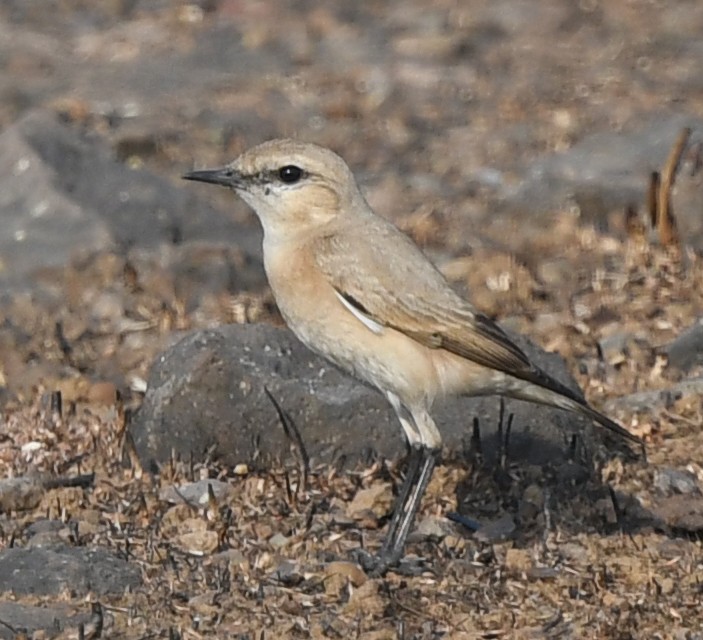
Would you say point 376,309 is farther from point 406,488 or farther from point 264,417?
point 264,417

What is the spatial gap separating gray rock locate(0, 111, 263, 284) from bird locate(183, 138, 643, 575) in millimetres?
3459

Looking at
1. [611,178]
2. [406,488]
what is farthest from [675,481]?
[611,178]

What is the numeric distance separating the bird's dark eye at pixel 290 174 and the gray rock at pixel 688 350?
9.10ft

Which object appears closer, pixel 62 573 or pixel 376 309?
pixel 62 573

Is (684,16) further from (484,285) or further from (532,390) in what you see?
(532,390)

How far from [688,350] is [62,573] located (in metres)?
4.01

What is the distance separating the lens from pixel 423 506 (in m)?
7.74

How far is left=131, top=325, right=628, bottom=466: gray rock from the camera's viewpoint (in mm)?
7867

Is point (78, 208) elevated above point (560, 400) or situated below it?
below

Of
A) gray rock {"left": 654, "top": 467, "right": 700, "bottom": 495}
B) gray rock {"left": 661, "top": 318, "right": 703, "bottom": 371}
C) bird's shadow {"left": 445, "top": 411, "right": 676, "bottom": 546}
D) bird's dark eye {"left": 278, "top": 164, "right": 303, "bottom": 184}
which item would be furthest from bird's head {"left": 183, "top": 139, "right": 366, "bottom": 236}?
gray rock {"left": 661, "top": 318, "right": 703, "bottom": 371}

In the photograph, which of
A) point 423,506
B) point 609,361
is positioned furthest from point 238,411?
point 609,361

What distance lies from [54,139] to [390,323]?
5.48 m

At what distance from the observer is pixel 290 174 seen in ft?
24.3

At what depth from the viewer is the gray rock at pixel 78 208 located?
36.2 ft
